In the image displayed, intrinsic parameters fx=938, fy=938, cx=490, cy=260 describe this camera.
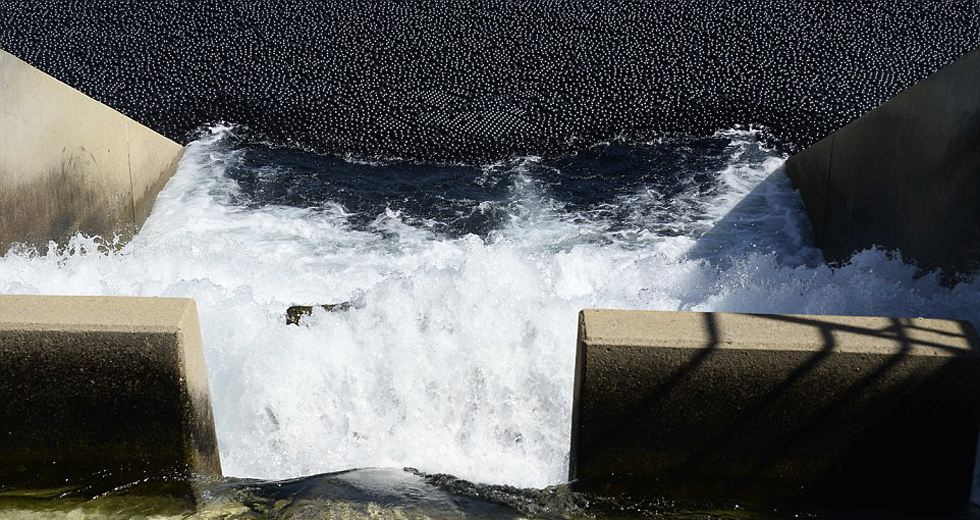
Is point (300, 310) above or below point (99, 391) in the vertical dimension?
above

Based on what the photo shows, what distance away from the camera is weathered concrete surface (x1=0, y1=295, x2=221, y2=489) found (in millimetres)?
2908

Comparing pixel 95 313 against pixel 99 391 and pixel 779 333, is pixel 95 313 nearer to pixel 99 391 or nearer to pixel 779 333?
pixel 99 391

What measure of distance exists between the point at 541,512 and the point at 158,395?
4.18 ft

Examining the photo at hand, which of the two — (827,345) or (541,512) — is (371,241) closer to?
(541,512)

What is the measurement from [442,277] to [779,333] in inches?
63.8

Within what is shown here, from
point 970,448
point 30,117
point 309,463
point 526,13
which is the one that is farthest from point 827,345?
point 526,13

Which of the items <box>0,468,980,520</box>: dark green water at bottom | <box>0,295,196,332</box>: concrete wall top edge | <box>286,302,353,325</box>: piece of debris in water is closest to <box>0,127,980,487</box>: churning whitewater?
<box>286,302,353,325</box>: piece of debris in water

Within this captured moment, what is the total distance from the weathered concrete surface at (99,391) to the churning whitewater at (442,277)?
465 mm

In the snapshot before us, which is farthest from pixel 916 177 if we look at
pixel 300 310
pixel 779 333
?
pixel 300 310

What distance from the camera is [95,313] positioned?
2.97 meters

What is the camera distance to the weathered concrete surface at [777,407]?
113 inches

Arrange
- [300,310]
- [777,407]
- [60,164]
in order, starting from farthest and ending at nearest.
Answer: [60,164]
[300,310]
[777,407]

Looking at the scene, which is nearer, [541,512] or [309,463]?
[541,512]

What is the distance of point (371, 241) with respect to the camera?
5633 millimetres
